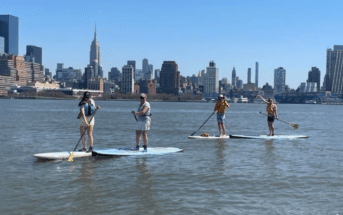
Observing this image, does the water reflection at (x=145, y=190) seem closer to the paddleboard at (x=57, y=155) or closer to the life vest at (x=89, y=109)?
the paddleboard at (x=57, y=155)

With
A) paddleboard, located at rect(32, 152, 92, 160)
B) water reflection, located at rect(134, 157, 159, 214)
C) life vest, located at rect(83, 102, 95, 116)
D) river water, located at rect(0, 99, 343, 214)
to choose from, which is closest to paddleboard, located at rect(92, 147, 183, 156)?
river water, located at rect(0, 99, 343, 214)

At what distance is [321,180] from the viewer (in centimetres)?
1245

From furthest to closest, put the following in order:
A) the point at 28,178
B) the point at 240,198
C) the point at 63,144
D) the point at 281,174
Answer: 1. the point at 63,144
2. the point at 281,174
3. the point at 28,178
4. the point at 240,198

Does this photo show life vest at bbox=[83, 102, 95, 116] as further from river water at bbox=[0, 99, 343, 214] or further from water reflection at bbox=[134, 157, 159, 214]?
water reflection at bbox=[134, 157, 159, 214]

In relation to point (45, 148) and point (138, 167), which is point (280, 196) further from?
point (45, 148)

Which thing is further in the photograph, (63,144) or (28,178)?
(63,144)

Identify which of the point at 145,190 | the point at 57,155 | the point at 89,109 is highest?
the point at 89,109

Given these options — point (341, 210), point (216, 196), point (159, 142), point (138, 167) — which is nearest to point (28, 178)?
point (138, 167)

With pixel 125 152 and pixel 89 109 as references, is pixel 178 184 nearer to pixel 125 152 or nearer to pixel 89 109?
pixel 125 152

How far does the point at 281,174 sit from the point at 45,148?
11.1 meters

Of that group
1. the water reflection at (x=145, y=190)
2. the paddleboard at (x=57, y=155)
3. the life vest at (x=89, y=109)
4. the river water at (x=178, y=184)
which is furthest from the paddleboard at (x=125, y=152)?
the life vest at (x=89, y=109)

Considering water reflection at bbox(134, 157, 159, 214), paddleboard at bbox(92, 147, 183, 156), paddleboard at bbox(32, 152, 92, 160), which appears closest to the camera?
water reflection at bbox(134, 157, 159, 214)

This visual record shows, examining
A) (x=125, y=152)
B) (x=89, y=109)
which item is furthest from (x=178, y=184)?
(x=89, y=109)

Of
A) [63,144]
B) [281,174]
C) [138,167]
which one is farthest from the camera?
[63,144]
